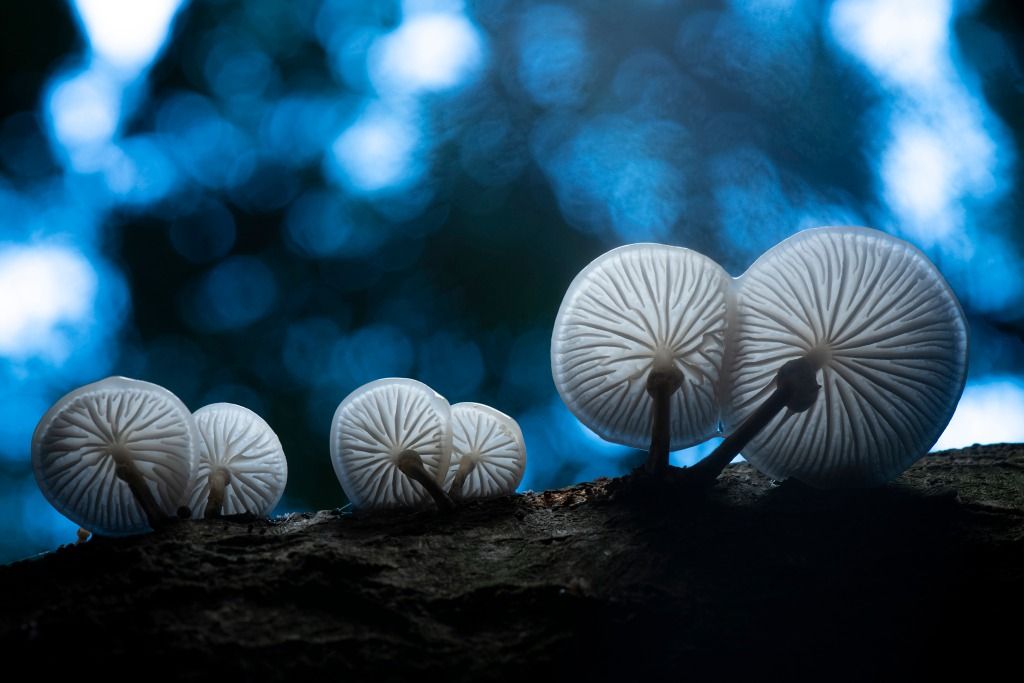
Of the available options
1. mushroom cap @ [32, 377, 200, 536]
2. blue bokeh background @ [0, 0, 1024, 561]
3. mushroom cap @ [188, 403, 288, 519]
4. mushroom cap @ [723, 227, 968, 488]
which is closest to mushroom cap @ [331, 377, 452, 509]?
mushroom cap @ [188, 403, 288, 519]

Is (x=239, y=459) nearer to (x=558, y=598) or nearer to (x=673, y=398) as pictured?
(x=558, y=598)

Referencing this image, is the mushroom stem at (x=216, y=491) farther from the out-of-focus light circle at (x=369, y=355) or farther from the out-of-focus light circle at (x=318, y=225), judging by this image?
the out-of-focus light circle at (x=318, y=225)

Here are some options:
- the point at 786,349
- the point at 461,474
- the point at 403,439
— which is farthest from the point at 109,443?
the point at 786,349

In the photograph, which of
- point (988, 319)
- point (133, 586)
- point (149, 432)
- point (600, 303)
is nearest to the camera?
point (133, 586)

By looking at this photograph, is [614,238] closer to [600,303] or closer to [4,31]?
[600,303]

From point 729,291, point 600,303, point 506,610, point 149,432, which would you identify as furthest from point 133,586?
point 729,291

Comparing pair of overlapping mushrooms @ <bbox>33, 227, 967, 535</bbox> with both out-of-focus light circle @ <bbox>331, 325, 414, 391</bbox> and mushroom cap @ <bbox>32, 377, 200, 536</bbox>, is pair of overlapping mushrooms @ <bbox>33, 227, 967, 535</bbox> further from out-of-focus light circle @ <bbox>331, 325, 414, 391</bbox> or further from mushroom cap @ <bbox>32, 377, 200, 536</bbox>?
out-of-focus light circle @ <bbox>331, 325, 414, 391</bbox>
